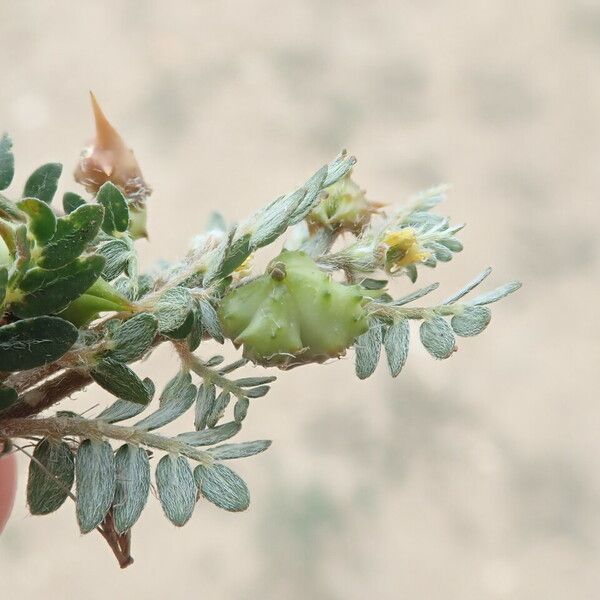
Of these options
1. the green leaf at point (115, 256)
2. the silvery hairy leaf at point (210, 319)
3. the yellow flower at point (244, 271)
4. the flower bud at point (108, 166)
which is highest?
the flower bud at point (108, 166)

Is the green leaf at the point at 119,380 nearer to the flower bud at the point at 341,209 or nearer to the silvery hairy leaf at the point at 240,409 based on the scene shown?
the silvery hairy leaf at the point at 240,409

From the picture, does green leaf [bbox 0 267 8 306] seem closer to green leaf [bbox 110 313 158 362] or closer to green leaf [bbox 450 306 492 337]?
green leaf [bbox 110 313 158 362]

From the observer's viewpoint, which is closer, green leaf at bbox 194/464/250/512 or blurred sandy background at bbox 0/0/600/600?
green leaf at bbox 194/464/250/512

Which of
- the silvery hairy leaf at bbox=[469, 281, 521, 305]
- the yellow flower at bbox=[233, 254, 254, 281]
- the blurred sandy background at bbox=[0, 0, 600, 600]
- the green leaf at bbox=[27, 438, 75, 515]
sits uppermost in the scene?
the blurred sandy background at bbox=[0, 0, 600, 600]

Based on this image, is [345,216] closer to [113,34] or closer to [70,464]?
[70,464]

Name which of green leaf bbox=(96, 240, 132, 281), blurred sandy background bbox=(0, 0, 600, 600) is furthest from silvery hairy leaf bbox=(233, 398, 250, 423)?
blurred sandy background bbox=(0, 0, 600, 600)

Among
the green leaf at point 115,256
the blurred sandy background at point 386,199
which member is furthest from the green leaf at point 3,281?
the blurred sandy background at point 386,199

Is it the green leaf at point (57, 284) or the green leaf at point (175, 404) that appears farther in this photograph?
the green leaf at point (175, 404)
